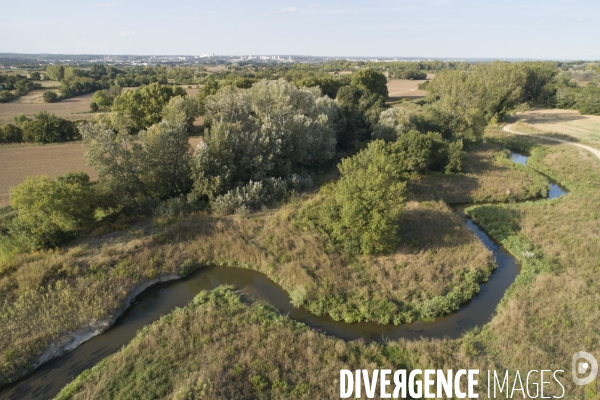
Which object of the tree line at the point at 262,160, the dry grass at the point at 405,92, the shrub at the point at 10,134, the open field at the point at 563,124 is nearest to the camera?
the tree line at the point at 262,160

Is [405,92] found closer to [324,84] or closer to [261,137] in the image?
[324,84]

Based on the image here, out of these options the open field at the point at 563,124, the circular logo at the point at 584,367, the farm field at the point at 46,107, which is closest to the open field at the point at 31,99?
the farm field at the point at 46,107

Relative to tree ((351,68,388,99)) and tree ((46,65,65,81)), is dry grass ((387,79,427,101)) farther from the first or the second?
tree ((46,65,65,81))

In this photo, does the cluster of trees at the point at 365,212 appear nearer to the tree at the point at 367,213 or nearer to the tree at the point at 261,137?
the tree at the point at 367,213

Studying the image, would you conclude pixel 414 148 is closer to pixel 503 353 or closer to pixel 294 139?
pixel 294 139

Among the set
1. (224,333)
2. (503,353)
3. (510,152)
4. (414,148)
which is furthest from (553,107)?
(224,333)

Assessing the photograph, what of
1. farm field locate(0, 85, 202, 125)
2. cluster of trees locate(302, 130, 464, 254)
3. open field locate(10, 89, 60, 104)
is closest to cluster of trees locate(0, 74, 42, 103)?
open field locate(10, 89, 60, 104)
